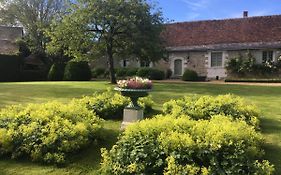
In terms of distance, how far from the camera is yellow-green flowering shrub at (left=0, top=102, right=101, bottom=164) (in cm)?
672

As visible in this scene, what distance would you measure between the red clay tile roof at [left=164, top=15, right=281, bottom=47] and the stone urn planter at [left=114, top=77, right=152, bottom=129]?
26.0 metres

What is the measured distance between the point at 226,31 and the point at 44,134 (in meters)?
29.7

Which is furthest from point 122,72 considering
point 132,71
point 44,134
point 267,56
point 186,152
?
point 186,152

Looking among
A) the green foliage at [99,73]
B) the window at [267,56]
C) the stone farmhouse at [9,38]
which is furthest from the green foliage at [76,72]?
the window at [267,56]

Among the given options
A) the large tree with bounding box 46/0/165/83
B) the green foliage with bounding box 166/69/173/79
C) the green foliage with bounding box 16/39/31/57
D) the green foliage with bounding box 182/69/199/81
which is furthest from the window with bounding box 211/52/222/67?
the green foliage with bounding box 16/39/31/57

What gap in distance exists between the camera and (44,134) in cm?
698

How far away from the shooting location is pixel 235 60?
3247cm

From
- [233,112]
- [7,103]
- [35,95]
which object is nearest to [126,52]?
[35,95]

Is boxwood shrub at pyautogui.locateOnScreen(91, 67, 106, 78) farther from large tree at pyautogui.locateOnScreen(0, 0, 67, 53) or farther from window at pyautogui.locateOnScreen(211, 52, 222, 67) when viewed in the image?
window at pyautogui.locateOnScreen(211, 52, 222, 67)

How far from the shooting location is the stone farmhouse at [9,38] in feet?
126

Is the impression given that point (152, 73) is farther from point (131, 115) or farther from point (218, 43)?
point (131, 115)

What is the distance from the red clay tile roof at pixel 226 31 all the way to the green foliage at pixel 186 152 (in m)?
27.8

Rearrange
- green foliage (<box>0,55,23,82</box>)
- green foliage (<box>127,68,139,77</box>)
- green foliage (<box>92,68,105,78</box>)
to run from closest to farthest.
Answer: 1. green foliage (<box>0,55,23,82</box>)
2. green foliage (<box>127,68,139,77</box>)
3. green foliage (<box>92,68,105,78</box>)

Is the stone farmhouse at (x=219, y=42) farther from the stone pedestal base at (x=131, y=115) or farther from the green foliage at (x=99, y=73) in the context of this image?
the stone pedestal base at (x=131, y=115)
